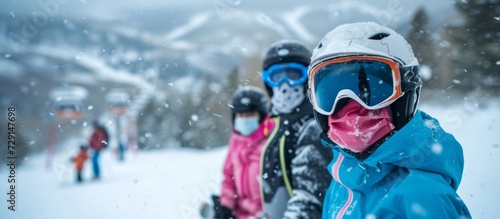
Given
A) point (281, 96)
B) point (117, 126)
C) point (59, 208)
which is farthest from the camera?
point (117, 126)

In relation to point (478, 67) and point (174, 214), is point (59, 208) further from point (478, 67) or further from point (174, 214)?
point (478, 67)

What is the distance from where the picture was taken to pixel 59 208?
18.9ft

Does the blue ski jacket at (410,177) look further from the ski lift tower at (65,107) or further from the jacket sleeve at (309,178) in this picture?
the ski lift tower at (65,107)

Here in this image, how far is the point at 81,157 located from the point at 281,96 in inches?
353

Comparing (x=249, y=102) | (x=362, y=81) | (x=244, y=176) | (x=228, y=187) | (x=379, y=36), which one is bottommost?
(x=228, y=187)

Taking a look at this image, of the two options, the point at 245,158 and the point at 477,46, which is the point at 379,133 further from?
the point at 477,46

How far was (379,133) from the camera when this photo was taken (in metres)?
1.44

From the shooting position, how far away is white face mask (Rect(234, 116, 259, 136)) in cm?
425

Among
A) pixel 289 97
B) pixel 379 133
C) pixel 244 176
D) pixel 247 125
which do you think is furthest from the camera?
pixel 247 125

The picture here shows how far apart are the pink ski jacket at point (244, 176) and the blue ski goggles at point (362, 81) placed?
168cm

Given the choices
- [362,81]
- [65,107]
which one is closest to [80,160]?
[65,107]

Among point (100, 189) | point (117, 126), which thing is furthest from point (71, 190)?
point (117, 126)

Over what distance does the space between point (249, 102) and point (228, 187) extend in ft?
4.20

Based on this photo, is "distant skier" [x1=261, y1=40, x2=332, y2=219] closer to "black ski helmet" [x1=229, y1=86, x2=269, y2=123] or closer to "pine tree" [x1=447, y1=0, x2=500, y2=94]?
"black ski helmet" [x1=229, y1=86, x2=269, y2=123]
